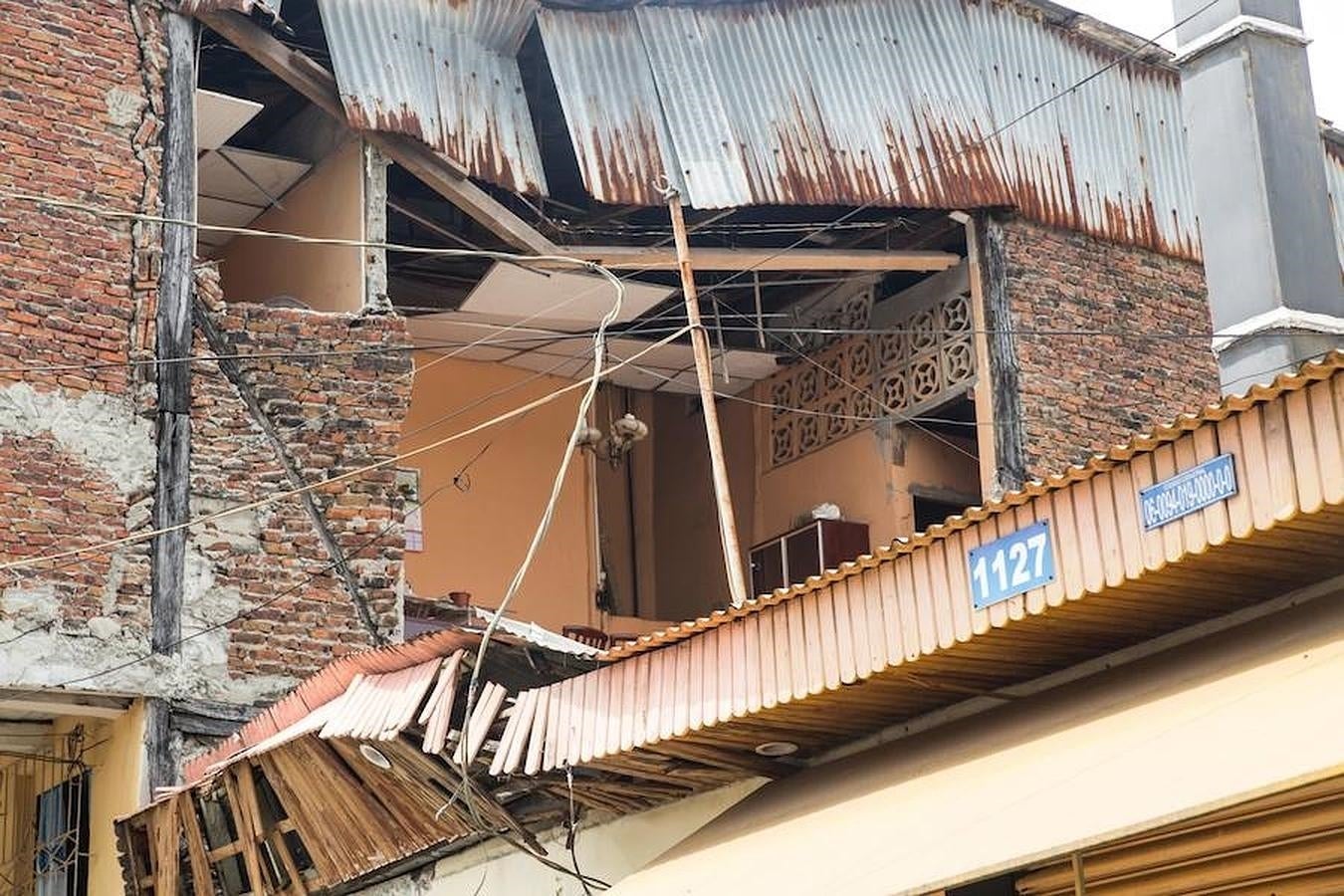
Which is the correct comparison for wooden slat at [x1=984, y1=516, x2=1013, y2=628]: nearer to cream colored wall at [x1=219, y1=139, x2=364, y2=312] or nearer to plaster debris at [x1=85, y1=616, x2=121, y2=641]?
plaster debris at [x1=85, y1=616, x2=121, y2=641]

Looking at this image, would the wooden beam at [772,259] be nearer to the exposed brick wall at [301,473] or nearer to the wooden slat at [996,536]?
the exposed brick wall at [301,473]

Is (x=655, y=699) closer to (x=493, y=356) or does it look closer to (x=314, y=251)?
(x=314, y=251)

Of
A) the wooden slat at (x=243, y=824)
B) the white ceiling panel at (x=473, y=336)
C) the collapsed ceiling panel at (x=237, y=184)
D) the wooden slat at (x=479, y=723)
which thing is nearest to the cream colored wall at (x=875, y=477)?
the white ceiling panel at (x=473, y=336)

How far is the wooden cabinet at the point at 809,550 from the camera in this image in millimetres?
16562

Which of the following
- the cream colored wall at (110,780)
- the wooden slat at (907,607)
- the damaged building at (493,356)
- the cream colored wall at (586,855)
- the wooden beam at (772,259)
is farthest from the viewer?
the wooden beam at (772,259)

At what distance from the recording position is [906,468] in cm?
1666

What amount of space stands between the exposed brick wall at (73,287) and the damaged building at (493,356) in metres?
0.02

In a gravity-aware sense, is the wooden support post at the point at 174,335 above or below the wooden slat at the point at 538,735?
above

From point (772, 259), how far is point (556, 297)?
1677 mm

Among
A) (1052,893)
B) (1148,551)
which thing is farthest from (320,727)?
(1148,551)

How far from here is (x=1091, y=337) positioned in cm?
1684

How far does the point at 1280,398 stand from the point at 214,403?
8872 millimetres

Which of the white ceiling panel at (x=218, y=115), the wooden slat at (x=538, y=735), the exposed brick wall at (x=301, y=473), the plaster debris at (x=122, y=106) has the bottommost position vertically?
the wooden slat at (x=538, y=735)

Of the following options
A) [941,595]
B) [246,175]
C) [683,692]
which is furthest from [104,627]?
[941,595]
